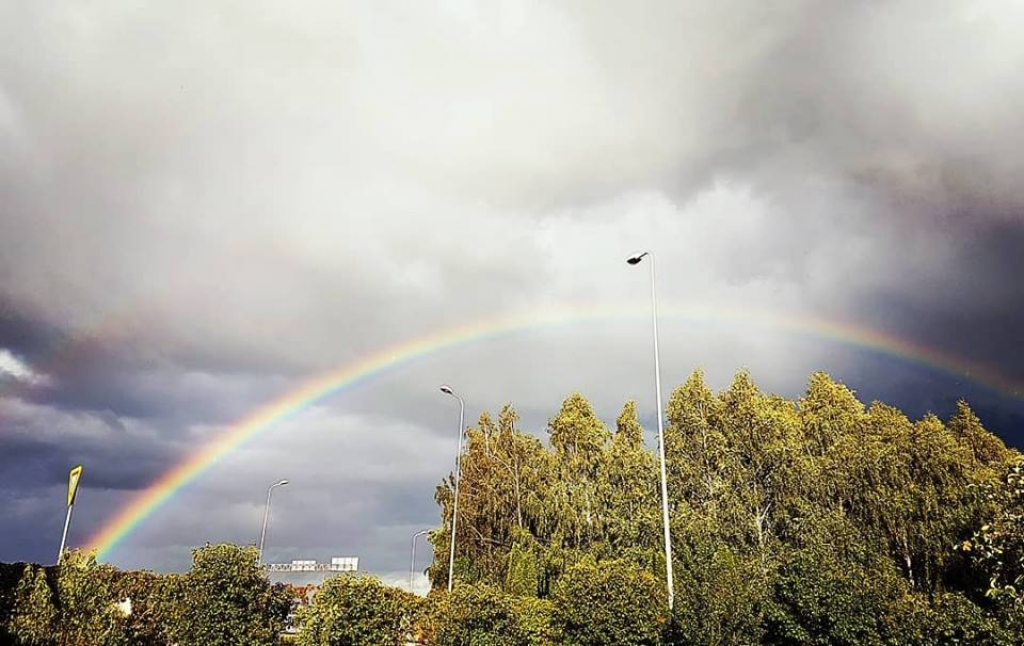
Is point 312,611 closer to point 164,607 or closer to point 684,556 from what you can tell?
point 164,607

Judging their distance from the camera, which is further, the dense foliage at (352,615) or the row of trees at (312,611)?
the row of trees at (312,611)

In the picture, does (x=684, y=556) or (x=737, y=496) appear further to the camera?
(x=737, y=496)

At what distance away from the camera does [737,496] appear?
39.3m

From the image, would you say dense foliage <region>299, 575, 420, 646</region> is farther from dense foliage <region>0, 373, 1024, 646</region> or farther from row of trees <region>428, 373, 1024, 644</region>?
row of trees <region>428, 373, 1024, 644</region>

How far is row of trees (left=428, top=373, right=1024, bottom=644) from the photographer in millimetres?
33594

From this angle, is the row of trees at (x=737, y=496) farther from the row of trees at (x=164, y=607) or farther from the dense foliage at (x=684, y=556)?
the row of trees at (x=164, y=607)

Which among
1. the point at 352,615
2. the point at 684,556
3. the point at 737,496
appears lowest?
the point at 352,615

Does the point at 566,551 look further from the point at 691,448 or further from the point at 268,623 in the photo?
the point at 268,623

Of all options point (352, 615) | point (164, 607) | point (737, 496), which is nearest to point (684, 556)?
point (737, 496)

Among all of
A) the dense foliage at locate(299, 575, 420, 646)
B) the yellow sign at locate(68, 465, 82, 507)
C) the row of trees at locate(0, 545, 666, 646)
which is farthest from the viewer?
the yellow sign at locate(68, 465, 82, 507)

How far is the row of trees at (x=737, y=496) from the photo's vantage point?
33.6 metres

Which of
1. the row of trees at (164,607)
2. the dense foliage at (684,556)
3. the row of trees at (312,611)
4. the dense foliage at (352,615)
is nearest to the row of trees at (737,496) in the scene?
the dense foliage at (684,556)

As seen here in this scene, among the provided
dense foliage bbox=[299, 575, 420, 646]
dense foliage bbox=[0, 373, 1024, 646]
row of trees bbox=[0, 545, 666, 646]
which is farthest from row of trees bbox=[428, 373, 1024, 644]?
dense foliage bbox=[299, 575, 420, 646]

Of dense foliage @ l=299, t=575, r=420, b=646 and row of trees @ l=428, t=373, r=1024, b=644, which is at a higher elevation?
row of trees @ l=428, t=373, r=1024, b=644
